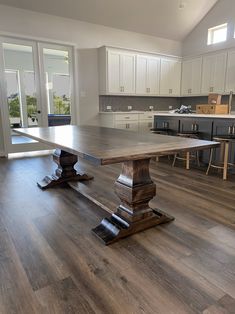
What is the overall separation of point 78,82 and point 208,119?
3.12m

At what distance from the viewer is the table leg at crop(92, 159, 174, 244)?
77.3 inches

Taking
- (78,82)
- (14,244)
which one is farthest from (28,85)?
(14,244)

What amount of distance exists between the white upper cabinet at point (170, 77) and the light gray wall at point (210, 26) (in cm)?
60

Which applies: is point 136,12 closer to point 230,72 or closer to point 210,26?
point 210,26

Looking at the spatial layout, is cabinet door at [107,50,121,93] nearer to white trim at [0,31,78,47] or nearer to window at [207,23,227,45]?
white trim at [0,31,78,47]

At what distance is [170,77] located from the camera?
6793 mm

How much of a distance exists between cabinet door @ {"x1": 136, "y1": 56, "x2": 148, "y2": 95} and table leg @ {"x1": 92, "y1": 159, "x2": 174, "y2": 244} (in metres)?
4.59

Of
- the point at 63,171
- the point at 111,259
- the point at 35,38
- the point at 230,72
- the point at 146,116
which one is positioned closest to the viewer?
the point at 111,259

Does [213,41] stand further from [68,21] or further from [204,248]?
[204,248]

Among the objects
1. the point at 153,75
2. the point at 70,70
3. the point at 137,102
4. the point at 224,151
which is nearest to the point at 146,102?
the point at 137,102

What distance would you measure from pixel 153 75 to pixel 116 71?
119 cm

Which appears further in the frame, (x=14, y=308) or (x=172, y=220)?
(x=172, y=220)

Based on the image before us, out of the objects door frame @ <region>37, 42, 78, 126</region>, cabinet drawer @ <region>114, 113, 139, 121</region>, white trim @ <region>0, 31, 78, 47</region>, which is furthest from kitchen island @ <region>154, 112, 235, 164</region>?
white trim @ <region>0, 31, 78, 47</region>

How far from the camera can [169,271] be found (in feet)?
5.16
